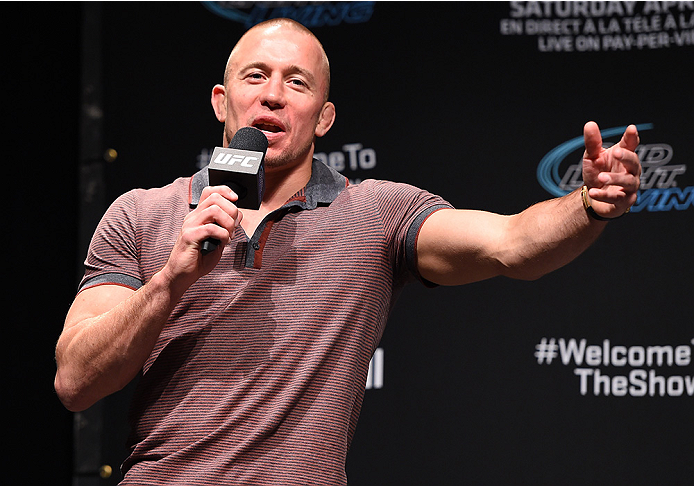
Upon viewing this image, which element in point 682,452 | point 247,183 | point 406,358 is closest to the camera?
point 247,183

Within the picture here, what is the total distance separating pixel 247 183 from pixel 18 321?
179 cm

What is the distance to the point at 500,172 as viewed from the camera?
8.99ft

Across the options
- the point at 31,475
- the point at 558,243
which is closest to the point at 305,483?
the point at 558,243

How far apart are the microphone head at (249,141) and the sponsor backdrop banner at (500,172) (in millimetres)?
1307

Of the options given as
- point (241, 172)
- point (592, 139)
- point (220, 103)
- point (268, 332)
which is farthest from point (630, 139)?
point (220, 103)

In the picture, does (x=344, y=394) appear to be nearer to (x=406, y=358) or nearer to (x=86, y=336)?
(x=86, y=336)

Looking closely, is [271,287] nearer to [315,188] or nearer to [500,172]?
[315,188]

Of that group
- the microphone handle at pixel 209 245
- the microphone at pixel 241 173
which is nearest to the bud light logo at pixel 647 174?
the microphone at pixel 241 173

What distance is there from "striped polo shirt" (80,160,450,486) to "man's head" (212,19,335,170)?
5.4 inches

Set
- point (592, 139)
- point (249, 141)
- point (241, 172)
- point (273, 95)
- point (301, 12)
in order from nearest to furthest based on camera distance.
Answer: point (592, 139) → point (241, 172) → point (249, 141) → point (273, 95) → point (301, 12)

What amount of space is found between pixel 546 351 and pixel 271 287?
1.32 meters

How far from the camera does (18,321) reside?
2.83 metres

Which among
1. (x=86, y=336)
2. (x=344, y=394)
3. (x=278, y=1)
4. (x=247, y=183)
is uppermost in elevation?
(x=278, y=1)

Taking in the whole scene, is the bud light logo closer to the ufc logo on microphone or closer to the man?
the man
